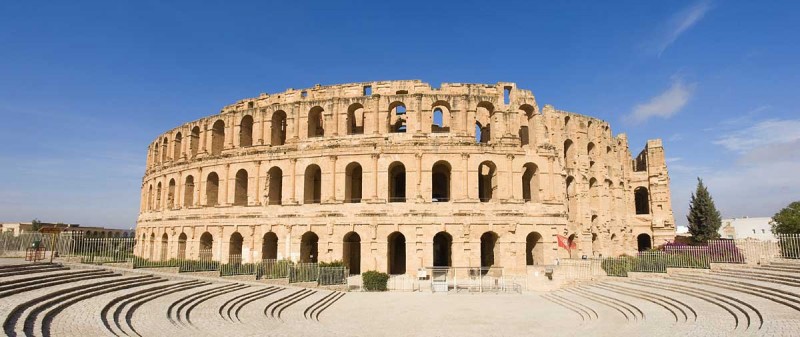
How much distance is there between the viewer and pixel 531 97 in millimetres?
33375

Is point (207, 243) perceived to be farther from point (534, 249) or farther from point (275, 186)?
point (534, 249)

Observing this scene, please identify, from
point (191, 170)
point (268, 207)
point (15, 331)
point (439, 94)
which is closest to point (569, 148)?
point (439, 94)

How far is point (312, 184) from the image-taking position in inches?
1286

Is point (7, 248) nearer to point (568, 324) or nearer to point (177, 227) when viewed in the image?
point (177, 227)

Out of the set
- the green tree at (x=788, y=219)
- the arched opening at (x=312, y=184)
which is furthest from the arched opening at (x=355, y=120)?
the green tree at (x=788, y=219)

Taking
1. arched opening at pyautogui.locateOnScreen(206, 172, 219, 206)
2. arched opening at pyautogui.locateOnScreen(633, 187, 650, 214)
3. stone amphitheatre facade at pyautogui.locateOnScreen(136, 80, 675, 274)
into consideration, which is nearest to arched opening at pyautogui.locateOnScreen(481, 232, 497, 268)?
stone amphitheatre facade at pyautogui.locateOnScreen(136, 80, 675, 274)

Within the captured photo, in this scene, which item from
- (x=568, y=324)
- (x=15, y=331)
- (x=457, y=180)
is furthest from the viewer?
(x=457, y=180)

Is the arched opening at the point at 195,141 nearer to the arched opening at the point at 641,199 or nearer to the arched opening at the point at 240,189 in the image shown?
the arched opening at the point at 240,189

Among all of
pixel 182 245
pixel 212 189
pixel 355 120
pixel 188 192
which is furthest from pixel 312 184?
pixel 182 245

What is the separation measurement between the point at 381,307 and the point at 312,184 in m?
15.3

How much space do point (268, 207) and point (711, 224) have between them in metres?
37.2

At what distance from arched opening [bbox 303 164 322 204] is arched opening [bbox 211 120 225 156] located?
8.55 m

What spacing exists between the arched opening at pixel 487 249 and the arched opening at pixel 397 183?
627cm

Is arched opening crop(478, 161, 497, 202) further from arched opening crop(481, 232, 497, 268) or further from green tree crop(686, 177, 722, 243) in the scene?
green tree crop(686, 177, 722, 243)
